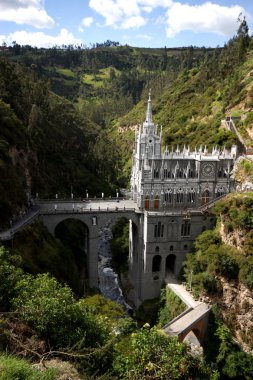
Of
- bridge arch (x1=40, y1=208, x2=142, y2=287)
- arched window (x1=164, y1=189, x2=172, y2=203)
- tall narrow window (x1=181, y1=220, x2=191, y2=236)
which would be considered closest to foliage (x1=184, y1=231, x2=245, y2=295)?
tall narrow window (x1=181, y1=220, x2=191, y2=236)

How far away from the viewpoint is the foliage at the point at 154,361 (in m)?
20.1

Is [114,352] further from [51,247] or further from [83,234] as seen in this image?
[83,234]

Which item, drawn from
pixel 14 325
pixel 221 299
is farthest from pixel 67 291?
pixel 221 299

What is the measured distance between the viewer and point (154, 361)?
21078 mm

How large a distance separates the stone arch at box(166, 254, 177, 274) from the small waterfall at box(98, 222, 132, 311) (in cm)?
902

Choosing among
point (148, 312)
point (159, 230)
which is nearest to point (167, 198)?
point (159, 230)

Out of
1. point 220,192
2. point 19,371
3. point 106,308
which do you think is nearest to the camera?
point 19,371

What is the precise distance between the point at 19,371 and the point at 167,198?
42265 millimetres

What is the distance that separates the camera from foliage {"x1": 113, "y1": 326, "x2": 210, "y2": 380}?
2012 centimetres

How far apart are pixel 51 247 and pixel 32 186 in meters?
19.5

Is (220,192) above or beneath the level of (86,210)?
above

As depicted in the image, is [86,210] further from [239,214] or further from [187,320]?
[239,214]

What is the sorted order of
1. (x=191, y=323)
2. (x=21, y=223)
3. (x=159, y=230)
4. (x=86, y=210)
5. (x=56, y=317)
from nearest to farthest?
1. (x=56, y=317)
2. (x=191, y=323)
3. (x=21, y=223)
4. (x=86, y=210)
5. (x=159, y=230)

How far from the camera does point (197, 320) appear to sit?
1764 inches
